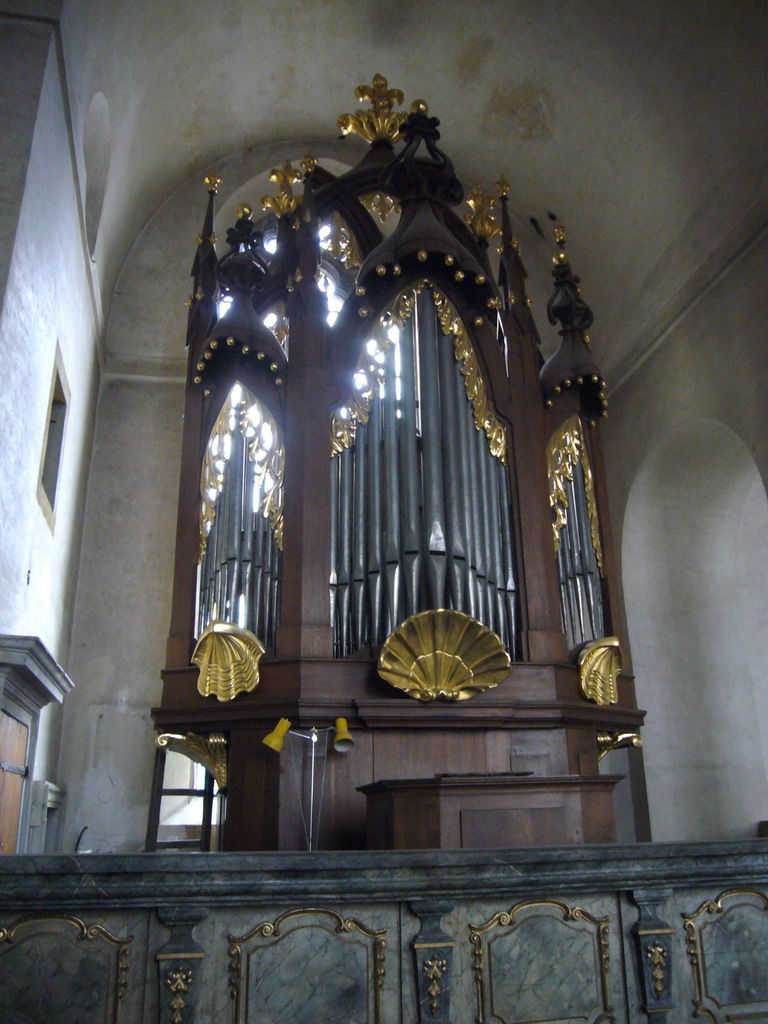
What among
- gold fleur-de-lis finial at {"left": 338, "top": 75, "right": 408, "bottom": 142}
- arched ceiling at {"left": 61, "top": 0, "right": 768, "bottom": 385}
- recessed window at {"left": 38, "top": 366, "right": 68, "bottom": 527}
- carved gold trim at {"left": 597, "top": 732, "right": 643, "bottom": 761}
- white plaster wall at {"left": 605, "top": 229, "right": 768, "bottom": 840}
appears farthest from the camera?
white plaster wall at {"left": 605, "top": 229, "right": 768, "bottom": 840}

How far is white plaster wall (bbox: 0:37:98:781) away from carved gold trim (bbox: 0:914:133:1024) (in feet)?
10.3

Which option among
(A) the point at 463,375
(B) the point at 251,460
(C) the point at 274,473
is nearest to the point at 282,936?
(C) the point at 274,473

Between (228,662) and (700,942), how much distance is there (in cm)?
349

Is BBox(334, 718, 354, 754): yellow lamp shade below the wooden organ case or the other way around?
below

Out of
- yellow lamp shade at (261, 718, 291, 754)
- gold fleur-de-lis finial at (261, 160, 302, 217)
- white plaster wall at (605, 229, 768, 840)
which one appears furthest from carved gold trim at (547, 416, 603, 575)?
gold fleur-de-lis finial at (261, 160, 302, 217)

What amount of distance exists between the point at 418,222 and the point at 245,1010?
20.2ft

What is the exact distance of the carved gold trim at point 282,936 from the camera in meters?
3.98

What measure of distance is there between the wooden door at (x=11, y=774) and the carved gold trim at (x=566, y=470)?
13.6ft

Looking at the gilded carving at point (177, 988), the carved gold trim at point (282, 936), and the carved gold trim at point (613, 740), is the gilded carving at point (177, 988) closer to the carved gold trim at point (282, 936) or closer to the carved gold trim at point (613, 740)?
the carved gold trim at point (282, 936)

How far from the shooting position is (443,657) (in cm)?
662

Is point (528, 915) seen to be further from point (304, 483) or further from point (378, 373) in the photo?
point (378, 373)

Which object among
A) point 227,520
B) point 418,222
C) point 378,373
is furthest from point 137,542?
point 418,222

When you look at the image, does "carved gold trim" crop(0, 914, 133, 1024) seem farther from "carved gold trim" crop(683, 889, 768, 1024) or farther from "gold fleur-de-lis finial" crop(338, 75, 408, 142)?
"gold fleur-de-lis finial" crop(338, 75, 408, 142)

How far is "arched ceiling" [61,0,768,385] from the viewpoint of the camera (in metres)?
8.97
